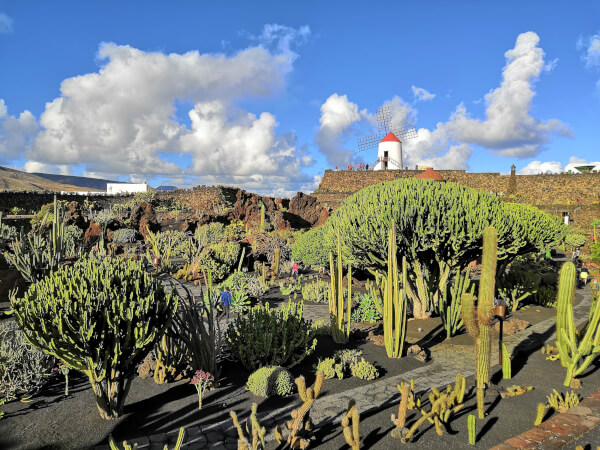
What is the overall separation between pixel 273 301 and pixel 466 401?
7346mm

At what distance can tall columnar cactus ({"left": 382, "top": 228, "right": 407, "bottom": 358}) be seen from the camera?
6.86 meters

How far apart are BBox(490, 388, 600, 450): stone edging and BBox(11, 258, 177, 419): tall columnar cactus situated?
424 centimetres

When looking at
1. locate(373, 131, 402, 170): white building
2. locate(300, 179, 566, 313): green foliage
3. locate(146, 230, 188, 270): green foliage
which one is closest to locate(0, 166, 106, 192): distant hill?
locate(373, 131, 402, 170): white building

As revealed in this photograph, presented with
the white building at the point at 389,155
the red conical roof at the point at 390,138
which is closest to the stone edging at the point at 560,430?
the white building at the point at 389,155

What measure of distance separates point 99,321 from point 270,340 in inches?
110

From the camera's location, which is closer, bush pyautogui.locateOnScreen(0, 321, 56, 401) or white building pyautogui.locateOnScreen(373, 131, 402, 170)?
bush pyautogui.locateOnScreen(0, 321, 56, 401)

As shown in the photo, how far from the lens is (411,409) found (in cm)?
521

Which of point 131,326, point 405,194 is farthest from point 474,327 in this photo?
point 131,326

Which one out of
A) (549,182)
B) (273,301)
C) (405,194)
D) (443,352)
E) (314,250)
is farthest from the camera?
(549,182)

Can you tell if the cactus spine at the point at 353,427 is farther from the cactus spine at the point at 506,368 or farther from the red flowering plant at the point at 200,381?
the cactus spine at the point at 506,368

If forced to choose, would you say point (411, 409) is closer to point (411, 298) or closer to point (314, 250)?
point (411, 298)

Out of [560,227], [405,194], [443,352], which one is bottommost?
[443,352]

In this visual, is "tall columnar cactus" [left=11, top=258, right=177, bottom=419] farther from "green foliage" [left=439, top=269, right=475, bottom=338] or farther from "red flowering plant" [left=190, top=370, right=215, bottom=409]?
"green foliage" [left=439, top=269, right=475, bottom=338]

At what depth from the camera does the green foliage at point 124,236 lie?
21.8m
